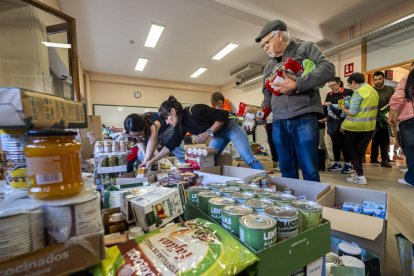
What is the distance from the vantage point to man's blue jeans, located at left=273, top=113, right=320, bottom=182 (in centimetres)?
127

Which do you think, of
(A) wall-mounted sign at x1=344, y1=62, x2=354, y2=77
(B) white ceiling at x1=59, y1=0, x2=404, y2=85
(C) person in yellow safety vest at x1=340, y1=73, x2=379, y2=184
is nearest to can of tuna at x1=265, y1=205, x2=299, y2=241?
(C) person in yellow safety vest at x1=340, y1=73, x2=379, y2=184

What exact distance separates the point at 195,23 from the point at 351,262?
13.3 feet

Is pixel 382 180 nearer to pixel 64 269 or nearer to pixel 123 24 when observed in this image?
pixel 64 269

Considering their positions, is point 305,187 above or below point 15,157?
below

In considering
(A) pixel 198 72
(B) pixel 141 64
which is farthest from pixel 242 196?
(A) pixel 198 72

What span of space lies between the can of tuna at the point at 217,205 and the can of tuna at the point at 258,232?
13 cm

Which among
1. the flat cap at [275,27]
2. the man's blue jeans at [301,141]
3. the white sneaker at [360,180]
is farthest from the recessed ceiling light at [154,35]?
the white sneaker at [360,180]

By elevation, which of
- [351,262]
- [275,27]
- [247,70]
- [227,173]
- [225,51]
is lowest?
[351,262]

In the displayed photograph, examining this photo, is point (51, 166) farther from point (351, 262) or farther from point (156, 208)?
point (351, 262)

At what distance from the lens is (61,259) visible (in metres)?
0.38

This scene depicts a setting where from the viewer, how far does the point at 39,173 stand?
0.42 m

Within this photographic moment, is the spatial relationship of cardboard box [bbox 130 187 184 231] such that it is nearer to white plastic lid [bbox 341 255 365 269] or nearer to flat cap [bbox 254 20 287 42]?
white plastic lid [bbox 341 255 365 269]

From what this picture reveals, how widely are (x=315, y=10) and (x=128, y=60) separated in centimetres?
453

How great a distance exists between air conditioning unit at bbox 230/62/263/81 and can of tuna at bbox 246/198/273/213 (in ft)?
19.0
